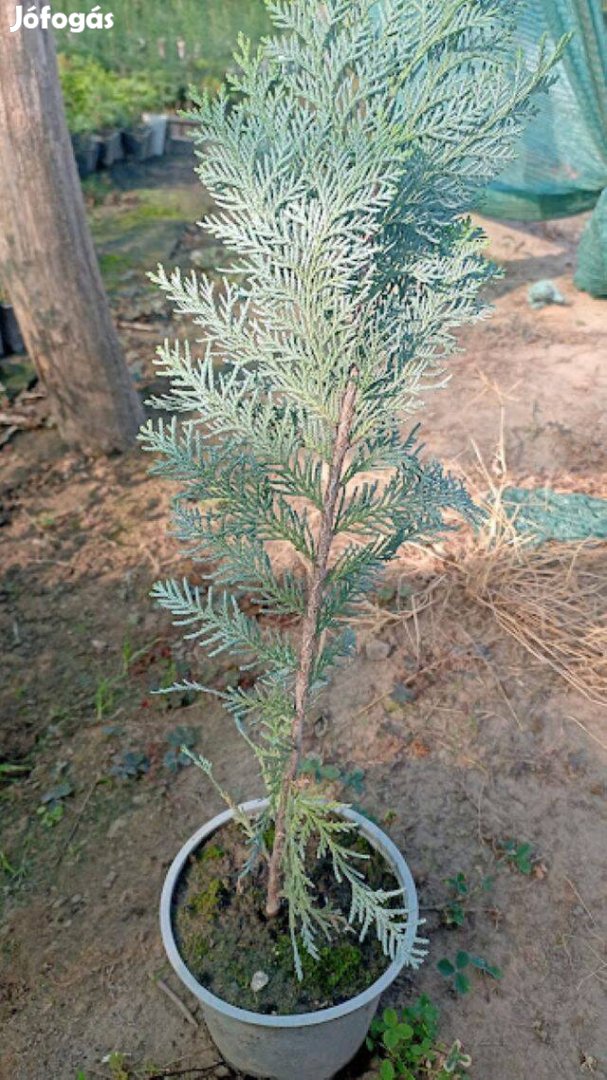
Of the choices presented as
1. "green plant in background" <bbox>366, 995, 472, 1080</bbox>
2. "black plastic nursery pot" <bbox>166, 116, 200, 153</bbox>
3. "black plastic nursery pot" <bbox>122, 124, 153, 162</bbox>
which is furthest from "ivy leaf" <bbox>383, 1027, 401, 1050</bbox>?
"black plastic nursery pot" <bbox>166, 116, 200, 153</bbox>

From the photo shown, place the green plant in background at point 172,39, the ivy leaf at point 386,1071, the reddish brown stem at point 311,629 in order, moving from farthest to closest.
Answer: the green plant in background at point 172,39 < the ivy leaf at point 386,1071 < the reddish brown stem at point 311,629

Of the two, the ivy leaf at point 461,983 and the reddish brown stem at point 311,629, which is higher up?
the reddish brown stem at point 311,629

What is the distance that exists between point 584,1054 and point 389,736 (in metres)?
1.16

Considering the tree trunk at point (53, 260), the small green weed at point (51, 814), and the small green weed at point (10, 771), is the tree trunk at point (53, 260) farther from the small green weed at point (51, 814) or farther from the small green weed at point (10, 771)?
the small green weed at point (51, 814)

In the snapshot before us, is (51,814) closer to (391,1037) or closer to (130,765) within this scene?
(130,765)

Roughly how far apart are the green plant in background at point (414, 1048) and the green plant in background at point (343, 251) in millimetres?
495

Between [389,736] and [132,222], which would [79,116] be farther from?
[389,736]

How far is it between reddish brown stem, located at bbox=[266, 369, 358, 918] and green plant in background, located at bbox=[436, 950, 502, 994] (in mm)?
623

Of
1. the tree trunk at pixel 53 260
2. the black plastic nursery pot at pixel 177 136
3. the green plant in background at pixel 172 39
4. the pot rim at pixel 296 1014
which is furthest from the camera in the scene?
the green plant in background at pixel 172 39

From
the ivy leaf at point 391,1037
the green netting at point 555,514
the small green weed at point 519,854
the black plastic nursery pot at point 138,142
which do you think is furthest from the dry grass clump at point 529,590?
the black plastic nursery pot at point 138,142

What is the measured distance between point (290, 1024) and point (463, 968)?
82cm

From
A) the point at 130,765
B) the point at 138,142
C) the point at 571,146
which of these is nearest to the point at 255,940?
the point at 130,765

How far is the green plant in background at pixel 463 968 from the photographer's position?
7.87 ft

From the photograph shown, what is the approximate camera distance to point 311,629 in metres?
1.90
